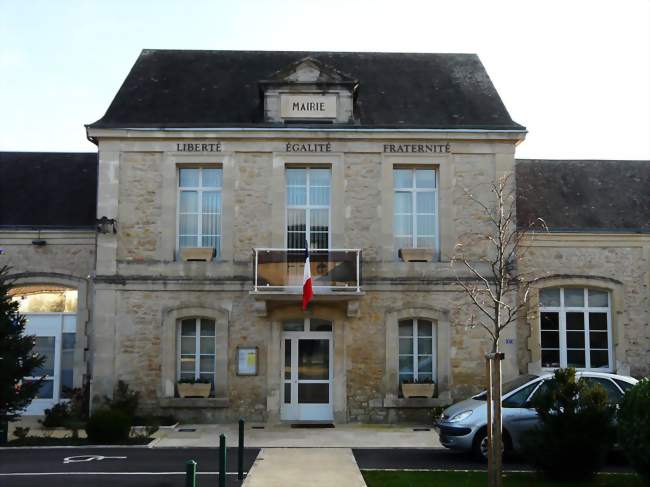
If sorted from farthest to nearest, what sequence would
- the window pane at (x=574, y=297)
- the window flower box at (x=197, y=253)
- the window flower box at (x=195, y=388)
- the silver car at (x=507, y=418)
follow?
the window pane at (x=574, y=297) → the window flower box at (x=197, y=253) → the window flower box at (x=195, y=388) → the silver car at (x=507, y=418)

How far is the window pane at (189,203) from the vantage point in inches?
707

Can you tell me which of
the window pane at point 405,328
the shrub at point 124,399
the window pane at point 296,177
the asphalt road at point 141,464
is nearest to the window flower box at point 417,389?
the window pane at point 405,328

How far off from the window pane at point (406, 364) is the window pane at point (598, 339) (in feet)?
15.2

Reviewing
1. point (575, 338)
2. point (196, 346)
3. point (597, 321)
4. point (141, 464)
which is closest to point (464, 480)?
point (141, 464)

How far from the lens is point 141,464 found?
12258mm

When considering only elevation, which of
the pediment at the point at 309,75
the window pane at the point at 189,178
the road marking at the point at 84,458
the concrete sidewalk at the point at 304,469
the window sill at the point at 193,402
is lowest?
the road marking at the point at 84,458

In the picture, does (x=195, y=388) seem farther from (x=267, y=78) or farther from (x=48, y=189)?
(x=267, y=78)

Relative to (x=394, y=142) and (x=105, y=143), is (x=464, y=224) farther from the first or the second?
(x=105, y=143)

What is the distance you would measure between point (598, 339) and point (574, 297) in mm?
1154

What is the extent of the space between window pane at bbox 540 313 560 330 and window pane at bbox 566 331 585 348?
341 mm

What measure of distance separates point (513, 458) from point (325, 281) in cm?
580

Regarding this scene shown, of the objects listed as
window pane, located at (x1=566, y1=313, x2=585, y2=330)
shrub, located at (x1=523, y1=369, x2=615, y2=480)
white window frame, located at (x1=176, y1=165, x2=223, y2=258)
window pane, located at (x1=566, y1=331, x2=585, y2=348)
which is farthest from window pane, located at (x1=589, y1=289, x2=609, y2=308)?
white window frame, located at (x1=176, y1=165, x2=223, y2=258)

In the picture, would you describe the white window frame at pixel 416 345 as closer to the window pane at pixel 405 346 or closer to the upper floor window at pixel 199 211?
the window pane at pixel 405 346

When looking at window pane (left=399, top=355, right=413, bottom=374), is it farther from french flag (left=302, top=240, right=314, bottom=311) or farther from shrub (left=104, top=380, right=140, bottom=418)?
shrub (left=104, top=380, right=140, bottom=418)
